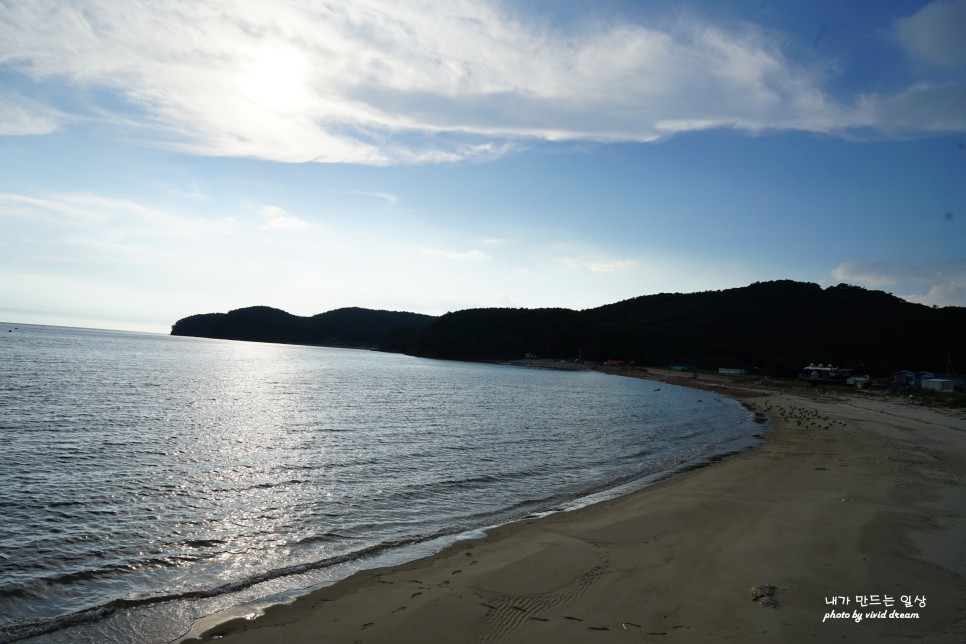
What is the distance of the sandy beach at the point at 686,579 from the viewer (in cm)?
675

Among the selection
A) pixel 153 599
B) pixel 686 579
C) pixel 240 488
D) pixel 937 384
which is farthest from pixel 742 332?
pixel 153 599

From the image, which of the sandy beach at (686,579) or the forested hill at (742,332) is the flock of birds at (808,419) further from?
the forested hill at (742,332)

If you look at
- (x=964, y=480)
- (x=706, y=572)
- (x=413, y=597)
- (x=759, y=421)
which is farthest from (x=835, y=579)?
(x=759, y=421)

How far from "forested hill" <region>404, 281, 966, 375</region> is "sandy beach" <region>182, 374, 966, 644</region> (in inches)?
3698

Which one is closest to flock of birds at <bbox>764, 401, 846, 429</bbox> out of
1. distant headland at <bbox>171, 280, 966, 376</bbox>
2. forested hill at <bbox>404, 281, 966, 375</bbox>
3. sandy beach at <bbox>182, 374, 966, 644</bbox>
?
sandy beach at <bbox>182, 374, 966, 644</bbox>

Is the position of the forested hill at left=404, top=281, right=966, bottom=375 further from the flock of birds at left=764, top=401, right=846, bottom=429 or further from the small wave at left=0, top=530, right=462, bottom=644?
the small wave at left=0, top=530, right=462, bottom=644

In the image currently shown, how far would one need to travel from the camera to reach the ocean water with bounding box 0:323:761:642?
8.68m

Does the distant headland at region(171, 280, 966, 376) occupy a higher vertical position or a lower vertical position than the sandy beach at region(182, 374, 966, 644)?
higher

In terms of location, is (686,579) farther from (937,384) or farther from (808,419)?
(937,384)

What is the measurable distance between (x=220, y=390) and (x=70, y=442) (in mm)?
29074

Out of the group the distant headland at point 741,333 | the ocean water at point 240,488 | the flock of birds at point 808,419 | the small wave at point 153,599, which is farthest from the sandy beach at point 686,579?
the distant headland at point 741,333

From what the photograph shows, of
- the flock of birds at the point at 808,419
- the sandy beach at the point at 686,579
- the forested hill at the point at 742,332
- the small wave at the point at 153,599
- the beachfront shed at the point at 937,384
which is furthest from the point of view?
the forested hill at the point at 742,332

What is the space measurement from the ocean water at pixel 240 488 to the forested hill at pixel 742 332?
81959mm

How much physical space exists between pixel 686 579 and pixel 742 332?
154373 mm
